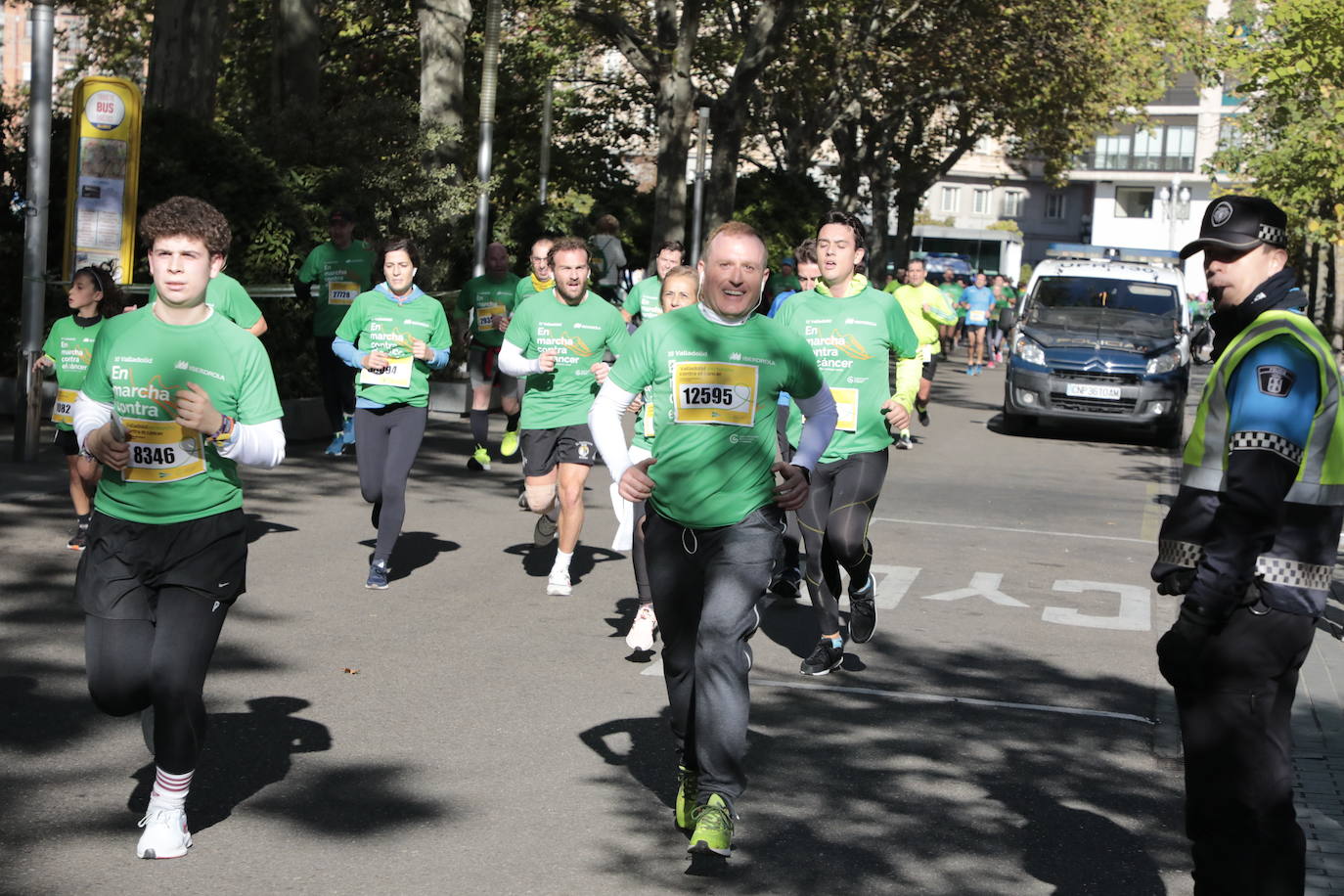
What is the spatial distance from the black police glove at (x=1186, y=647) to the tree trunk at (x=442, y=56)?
60.9 ft

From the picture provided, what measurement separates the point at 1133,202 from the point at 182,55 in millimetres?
86467

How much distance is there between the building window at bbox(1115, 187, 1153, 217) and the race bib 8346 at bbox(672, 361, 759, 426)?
97.6 metres

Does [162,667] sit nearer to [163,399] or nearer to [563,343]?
[163,399]

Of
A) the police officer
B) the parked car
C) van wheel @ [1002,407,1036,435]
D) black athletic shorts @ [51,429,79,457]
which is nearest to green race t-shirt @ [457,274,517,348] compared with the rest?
black athletic shorts @ [51,429,79,457]

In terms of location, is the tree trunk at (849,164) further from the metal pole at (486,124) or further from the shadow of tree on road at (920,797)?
the shadow of tree on road at (920,797)

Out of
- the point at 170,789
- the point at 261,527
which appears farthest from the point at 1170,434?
the point at 170,789

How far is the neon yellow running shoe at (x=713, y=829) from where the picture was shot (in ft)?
16.8

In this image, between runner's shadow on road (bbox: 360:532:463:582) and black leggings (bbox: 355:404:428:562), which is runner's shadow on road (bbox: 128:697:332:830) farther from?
runner's shadow on road (bbox: 360:532:463:582)

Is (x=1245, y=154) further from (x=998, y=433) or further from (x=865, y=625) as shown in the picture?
(x=865, y=625)

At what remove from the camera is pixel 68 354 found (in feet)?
33.0

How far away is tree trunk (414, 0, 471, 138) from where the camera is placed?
21938mm

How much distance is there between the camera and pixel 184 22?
19.4 m

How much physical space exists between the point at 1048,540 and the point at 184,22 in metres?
11.7

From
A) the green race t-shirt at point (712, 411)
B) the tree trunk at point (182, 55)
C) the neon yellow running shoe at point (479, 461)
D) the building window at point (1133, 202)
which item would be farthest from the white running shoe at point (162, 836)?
the building window at point (1133, 202)
